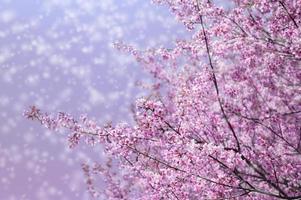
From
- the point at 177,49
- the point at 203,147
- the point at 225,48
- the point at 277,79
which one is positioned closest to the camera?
the point at 203,147

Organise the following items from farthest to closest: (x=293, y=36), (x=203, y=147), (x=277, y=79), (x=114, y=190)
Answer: (x=114, y=190) → (x=277, y=79) → (x=293, y=36) → (x=203, y=147)

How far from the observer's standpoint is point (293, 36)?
488 centimetres

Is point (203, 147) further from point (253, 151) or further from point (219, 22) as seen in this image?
point (219, 22)

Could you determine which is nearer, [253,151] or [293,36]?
[293,36]

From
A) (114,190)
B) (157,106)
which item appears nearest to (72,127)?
(157,106)

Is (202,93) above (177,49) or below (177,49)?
below

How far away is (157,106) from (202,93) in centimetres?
86

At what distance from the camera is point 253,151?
215 inches

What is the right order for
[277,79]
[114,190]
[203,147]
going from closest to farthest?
1. [203,147]
2. [277,79]
3. [114,190]

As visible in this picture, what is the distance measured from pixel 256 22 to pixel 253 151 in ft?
4.75

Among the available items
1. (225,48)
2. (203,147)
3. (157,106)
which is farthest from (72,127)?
(225,48)

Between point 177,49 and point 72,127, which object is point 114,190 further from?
point 72,127

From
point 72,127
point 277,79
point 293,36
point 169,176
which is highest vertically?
point 277,79

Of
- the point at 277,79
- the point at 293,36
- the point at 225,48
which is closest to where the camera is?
the point at 293,36
